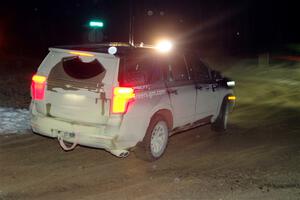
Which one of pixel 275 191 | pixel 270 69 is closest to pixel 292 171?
pixel 275 191

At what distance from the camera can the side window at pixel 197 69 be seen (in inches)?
356

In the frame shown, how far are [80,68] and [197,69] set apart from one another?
95.3 inches

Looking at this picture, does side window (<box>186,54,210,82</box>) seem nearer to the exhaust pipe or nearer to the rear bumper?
the exhaust pipe

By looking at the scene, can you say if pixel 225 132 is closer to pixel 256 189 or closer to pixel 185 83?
pixel 185 83

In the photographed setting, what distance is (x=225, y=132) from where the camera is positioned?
1058cm

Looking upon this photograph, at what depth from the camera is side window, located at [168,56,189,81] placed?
8477 mm

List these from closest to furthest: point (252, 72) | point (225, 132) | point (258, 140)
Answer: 1. point (258, 140)
2. point (225, 132)
3. point (252, 72)

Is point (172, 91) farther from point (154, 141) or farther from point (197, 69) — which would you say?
point (197, 69)

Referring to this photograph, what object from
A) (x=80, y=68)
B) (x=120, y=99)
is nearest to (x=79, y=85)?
(x=80, y=68)

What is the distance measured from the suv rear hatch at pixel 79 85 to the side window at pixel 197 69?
6.43 feet

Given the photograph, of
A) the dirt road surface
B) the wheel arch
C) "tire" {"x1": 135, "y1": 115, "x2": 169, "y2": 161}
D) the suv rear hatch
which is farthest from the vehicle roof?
the dirt road surface

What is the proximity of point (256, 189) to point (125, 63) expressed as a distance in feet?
8.05

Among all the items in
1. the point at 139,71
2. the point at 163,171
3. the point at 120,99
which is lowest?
the point at 163,171

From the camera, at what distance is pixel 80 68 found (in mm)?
7641
